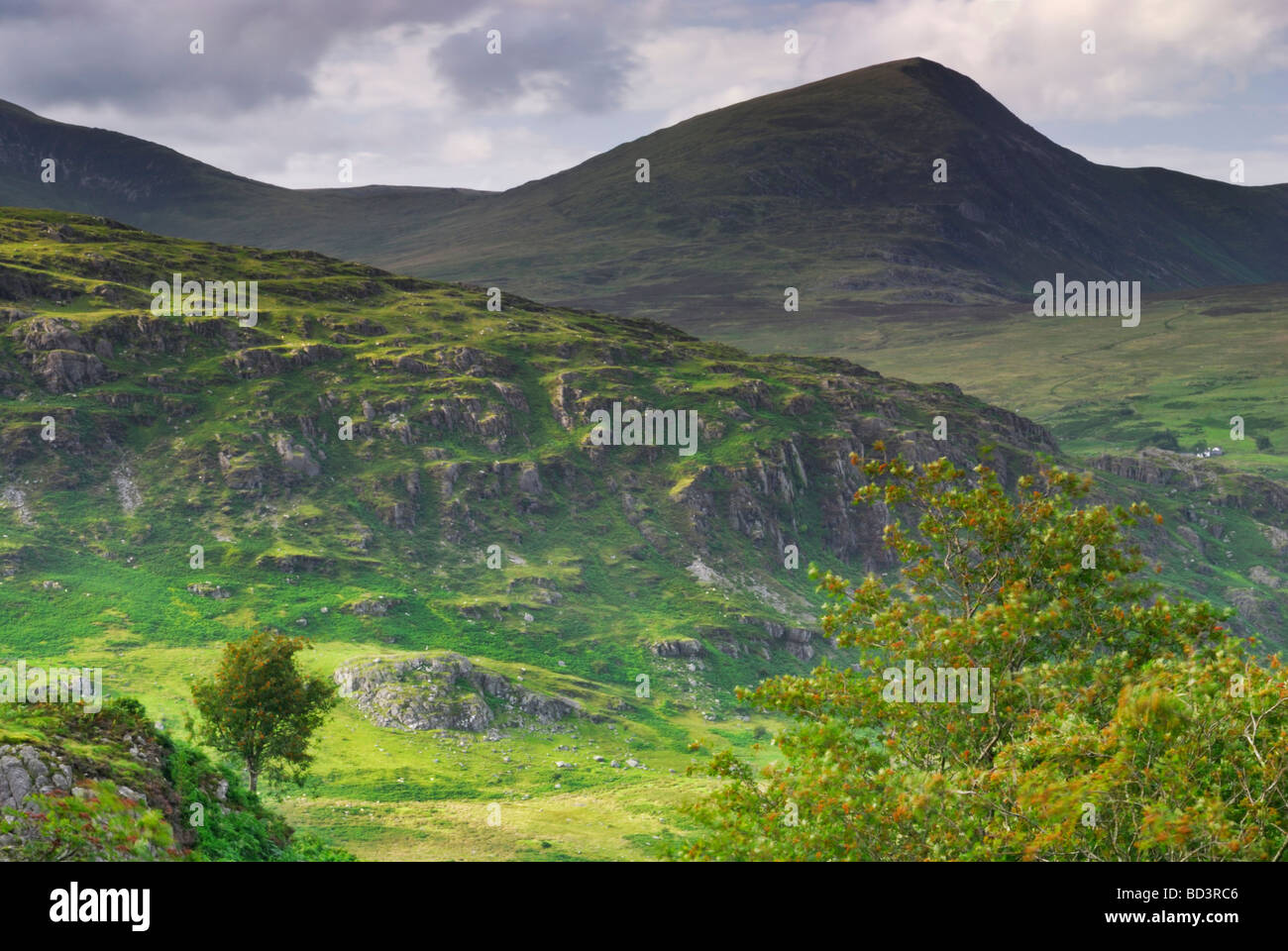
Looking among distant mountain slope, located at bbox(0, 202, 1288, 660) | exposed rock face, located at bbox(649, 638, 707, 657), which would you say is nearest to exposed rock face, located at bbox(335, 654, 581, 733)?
distant mountain slope, located at bbox(0, 202, 1288, 660)

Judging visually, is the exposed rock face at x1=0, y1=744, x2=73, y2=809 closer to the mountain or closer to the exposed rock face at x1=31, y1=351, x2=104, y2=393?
the mountain

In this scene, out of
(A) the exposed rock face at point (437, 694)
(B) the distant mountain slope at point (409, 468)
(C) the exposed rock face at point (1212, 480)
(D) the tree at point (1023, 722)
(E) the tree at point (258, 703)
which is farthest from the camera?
(C) the exposed rock face at point (1212, 480)

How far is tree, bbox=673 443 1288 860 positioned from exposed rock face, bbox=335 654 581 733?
142 feet

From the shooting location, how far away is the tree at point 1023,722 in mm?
17141

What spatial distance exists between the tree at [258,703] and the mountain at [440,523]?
4.22m

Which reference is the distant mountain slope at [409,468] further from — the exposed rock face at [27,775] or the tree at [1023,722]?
the tree at [1023,722]

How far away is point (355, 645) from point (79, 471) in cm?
4162

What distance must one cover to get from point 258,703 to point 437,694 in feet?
84.2

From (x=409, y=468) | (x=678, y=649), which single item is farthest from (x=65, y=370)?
(x=678, y=649)

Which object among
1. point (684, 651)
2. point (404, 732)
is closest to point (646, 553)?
point (684, 651)

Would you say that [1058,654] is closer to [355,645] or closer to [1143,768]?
[1143,768]

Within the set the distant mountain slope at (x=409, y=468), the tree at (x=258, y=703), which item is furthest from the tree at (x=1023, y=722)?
the distant mountain slope at (x=409, y=468)

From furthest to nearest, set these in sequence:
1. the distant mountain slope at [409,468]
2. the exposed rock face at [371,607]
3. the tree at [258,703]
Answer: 1. the distant mountain slope at [409,468]
2. the exposed rock face at [371,607]
3. the tree at [258,703]
